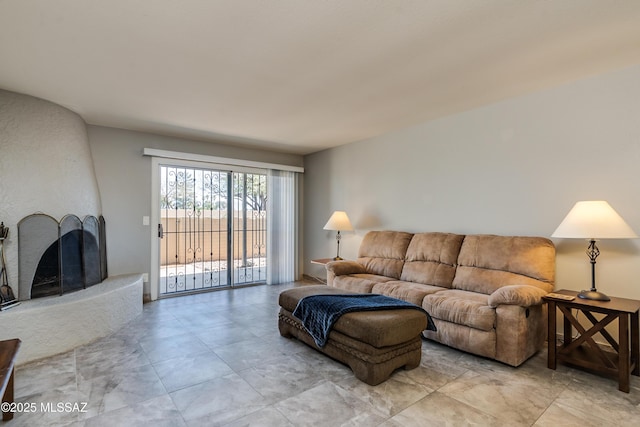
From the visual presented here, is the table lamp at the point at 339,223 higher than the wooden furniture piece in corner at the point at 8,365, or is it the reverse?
the table lamp at the point at 339,223

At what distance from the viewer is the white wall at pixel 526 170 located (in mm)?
2688

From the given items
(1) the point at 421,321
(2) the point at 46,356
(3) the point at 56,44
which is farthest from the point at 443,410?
(3) the point at 56,44

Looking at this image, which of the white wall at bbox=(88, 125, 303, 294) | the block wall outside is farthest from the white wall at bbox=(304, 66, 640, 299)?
the white wall at bbox=(88, 125, 303, 294)

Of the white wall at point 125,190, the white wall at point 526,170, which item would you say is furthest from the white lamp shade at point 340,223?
the white wall at point 125,190

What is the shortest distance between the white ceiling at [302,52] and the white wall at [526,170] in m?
0.24

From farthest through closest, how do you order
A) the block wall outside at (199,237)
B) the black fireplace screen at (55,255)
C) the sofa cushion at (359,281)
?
the block wall outside at (199,237) < the sofa cushion at (359,281) < the black fireplace screen at (55,255)

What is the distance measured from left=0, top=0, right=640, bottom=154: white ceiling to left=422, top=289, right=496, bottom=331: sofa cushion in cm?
199

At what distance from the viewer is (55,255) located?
3229 mm

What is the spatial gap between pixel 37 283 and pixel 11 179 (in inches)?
40.2

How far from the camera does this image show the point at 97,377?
7.78 ft

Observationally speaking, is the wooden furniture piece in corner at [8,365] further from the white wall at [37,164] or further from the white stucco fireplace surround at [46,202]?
the white wall at [37,164]

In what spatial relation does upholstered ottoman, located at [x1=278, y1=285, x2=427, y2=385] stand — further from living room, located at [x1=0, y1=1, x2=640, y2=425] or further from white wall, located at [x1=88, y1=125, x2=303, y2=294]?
white wall, located at [x1=88, y1=125, x2=303, y2=294]

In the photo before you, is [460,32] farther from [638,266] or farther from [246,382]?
[246,382]

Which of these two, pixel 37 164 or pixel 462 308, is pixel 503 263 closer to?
pixel 462 308
